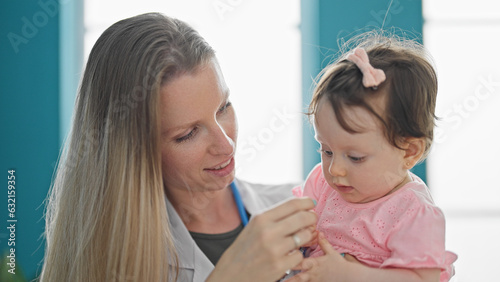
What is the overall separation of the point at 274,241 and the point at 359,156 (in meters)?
0.26

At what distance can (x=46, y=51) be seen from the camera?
2992mm

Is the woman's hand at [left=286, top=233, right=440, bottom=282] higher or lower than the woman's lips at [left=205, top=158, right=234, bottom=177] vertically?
lower

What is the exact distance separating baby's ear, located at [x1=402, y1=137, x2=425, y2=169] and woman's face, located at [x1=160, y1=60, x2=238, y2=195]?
472 mm

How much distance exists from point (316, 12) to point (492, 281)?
1.88m

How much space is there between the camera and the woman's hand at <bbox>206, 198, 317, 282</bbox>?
1131 mm

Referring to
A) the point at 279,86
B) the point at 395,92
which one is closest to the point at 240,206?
the point at 395,92

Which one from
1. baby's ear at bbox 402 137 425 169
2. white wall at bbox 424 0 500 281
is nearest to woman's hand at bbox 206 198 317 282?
baby's ear at bbox 402 137 425 169

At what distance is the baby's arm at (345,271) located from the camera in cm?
107

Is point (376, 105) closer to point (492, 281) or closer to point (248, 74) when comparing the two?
point (248, 74)

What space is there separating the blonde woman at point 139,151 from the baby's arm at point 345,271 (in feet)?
0.86

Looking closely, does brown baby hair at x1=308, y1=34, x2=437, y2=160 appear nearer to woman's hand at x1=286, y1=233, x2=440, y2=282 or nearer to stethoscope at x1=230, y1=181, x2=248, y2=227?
woman's hand at x1=286, y1=233, x2=440, y2=282

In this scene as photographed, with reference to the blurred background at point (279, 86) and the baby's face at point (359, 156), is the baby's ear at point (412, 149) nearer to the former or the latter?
the baby's face at point (359, 156)

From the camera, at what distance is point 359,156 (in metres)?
1.13

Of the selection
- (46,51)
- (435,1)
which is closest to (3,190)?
(46,51)
